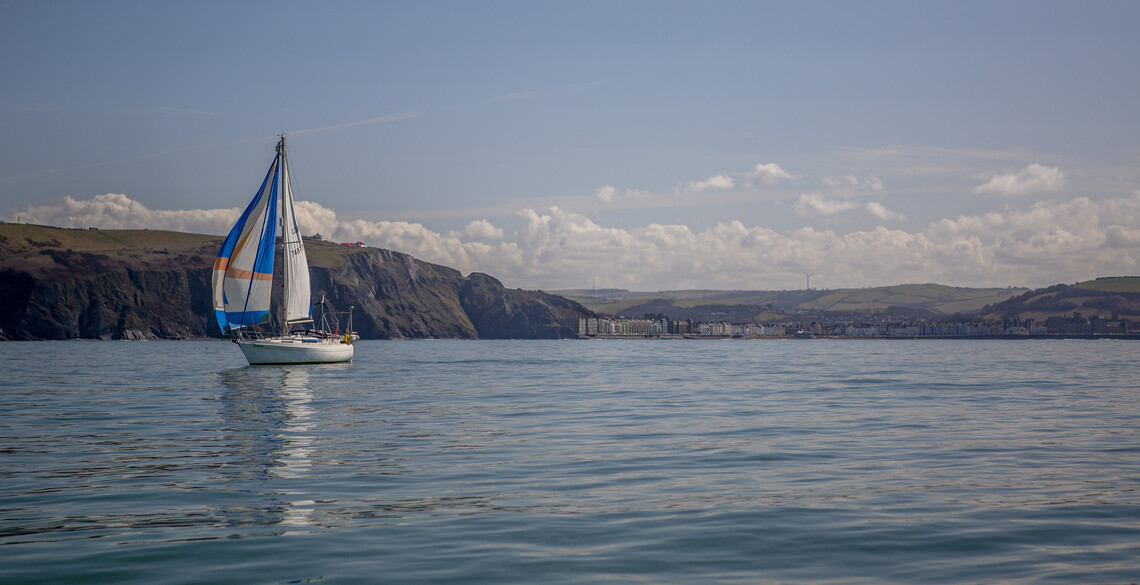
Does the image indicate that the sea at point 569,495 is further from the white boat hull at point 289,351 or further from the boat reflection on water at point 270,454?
the white boat hull at point 289,351

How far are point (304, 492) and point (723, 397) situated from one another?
3142cm

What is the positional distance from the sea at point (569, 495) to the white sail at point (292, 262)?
44.1 meters

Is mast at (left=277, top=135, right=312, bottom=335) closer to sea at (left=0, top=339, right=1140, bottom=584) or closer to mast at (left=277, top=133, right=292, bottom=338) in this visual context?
mast at (left=277, top=133, right=292, bottom=338)

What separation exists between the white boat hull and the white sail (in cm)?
316

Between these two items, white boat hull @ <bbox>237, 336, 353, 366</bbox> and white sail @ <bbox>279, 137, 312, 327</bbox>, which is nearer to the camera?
white boat hull @ <bbox>237, 336, 353, 366</bbox>

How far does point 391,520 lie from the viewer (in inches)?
612

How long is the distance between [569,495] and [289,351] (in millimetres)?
64858

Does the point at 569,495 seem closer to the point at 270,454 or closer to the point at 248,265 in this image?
the point at 270,454

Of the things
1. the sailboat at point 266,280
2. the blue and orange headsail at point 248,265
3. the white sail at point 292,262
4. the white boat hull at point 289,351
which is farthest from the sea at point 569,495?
the white sail at point 292,262

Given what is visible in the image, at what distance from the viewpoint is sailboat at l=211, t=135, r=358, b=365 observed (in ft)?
256

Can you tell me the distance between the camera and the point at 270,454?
24.6m

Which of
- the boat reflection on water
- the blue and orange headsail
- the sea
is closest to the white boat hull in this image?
the blue and orange headsail

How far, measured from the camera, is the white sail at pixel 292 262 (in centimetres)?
8269

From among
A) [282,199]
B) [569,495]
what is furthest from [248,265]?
[569,495]
